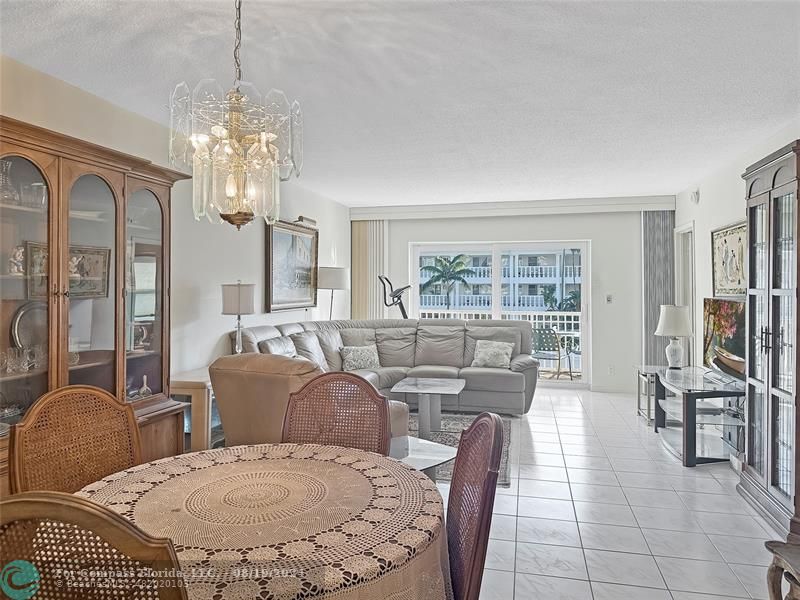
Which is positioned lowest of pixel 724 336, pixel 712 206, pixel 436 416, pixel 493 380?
pixel 436 416

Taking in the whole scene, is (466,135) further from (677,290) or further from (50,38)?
(677,290)

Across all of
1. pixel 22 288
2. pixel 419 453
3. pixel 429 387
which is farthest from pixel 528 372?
→ pixel 22 288

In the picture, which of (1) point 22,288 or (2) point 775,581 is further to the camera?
(1) point 22,288

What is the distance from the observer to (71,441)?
1.89 metres

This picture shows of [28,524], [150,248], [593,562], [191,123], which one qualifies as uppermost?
[191,123]

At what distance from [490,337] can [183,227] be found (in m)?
3.69

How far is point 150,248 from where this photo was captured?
3133 millimetres

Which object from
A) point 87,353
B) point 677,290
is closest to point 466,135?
point 87,353

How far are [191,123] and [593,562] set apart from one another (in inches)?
105

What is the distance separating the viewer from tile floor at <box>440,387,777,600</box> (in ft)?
7.91

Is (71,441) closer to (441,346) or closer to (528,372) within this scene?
(528,372)

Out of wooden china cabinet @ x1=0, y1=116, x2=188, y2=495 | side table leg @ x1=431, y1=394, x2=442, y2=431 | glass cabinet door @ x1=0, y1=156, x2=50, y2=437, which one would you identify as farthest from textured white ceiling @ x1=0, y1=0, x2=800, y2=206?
side table leg @ x1=431, y1=394, x2=442, y2=431

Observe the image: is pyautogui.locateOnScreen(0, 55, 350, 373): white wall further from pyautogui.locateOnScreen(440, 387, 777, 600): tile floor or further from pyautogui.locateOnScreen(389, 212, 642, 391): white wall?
pyautogui.locateOnScreen(389, 212, 642, 391): white wall

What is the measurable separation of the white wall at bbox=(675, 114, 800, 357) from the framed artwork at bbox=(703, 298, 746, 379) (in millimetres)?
306
